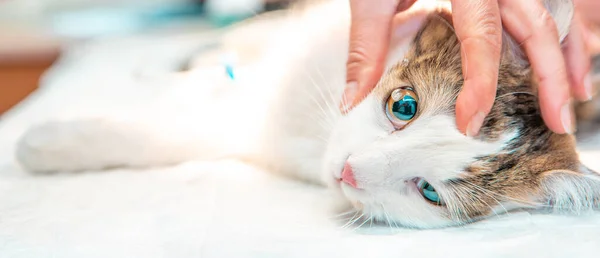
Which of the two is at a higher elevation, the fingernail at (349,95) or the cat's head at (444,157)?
the fingernail at (349,95)

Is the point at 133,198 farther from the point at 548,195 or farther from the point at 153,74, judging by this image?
the point at 153,74

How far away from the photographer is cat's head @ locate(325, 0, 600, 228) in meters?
0.84

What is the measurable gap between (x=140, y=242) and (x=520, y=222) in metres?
0.61

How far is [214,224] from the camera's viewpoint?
84 cm

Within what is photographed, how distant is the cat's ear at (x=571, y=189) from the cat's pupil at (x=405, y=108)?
258 millimetres

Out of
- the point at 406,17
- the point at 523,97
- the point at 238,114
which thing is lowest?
the point at 238,114

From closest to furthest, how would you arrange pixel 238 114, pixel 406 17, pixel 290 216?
pixel 290 216 → pixel 406 17 → pixel 238 114

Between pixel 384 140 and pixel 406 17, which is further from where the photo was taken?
pixel 406 17

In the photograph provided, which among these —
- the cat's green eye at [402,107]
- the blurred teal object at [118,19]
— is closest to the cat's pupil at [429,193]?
the cat's green eye at [402,107]

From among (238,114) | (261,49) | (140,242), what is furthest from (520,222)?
(261,49)

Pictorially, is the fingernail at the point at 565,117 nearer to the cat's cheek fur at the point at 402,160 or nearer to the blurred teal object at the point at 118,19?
the cat's cheek fur at the point at 402,160

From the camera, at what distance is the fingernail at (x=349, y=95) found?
3.20ft

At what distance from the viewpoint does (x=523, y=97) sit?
95 centimetres

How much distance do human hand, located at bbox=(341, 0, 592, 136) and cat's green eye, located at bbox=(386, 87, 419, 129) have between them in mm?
69
